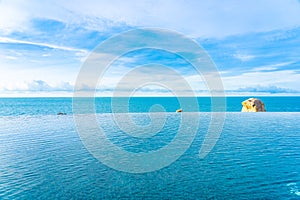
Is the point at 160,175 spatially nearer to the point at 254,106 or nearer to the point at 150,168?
the point at 150,168

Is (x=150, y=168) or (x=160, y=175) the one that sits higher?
(x=150, y=168)

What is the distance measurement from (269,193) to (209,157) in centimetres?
1403

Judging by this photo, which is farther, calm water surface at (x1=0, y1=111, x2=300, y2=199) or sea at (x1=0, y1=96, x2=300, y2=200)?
sea at (x1=0, y1=96, x2=300, y2=200)

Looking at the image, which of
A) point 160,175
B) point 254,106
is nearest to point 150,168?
point 160,175

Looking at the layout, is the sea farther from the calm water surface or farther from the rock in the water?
the rock in the water

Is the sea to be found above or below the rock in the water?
below

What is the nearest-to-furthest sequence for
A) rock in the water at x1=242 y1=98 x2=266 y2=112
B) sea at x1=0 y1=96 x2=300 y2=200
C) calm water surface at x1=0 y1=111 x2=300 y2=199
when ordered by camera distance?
calm water surface at x1=0 y1=111 x2=300 y2=199, sea at x1=0 y1=96 x2=300 y2=200, rock in the water at x1=242 y1=98 x2=266 y2=112

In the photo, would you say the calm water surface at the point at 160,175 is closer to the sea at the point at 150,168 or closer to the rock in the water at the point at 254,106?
the sea at the point at 150,168

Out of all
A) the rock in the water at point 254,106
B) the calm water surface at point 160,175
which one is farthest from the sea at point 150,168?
the rock in the water at point 254,106

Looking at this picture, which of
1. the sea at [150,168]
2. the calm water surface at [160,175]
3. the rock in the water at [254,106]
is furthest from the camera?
the rock in the water at [254,106]

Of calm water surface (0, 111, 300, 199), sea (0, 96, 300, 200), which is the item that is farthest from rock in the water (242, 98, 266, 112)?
calm water surface (0, 111, 300, 199)

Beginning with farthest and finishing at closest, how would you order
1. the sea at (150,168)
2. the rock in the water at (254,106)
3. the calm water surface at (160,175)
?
the rock in the water at (254,106) < the sea at (150,168) < the calm water surface at (160,175)

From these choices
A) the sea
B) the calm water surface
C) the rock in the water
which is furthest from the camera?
the rock in the water

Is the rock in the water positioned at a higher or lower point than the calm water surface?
higher
